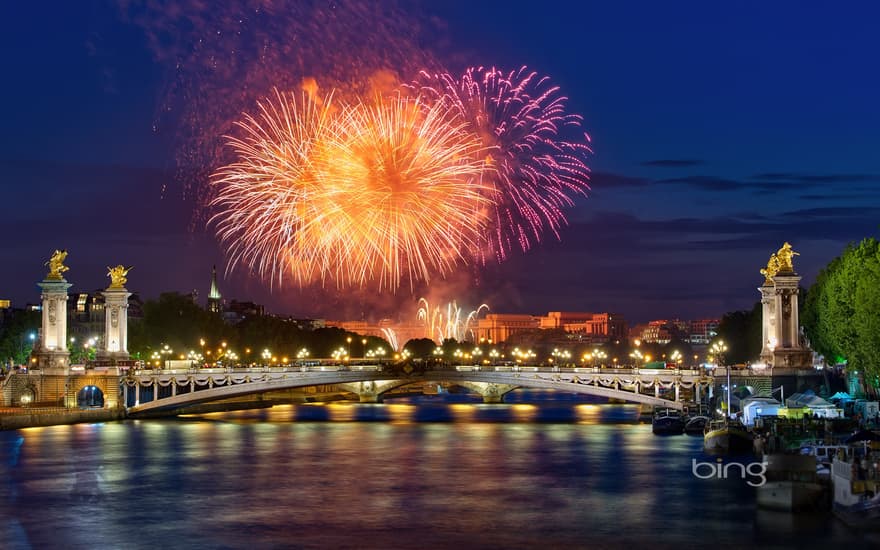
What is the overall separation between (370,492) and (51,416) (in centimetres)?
4117

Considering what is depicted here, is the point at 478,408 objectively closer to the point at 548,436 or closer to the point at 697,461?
the point at 548,436

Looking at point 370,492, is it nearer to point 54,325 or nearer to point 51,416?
point 51,416

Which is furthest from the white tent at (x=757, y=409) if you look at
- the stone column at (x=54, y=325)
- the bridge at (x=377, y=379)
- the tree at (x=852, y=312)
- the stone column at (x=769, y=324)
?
the stone column at (x=54, y=325)

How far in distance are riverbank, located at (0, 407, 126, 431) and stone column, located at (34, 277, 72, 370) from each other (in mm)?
5039

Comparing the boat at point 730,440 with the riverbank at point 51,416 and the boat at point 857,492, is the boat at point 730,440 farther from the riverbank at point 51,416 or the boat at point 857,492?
the riverbank at point 51,416

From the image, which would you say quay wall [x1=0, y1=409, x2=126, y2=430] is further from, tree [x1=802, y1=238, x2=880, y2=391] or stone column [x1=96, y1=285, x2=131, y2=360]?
tree [x1=802, y1=238, x2=880, y2=391]

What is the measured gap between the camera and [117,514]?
174 feet

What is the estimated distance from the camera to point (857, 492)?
45.0m

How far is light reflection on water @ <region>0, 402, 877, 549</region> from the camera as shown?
47688mm

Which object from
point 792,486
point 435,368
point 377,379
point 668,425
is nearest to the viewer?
point 792,486

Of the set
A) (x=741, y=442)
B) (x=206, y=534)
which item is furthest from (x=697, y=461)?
(x=206, y=534)

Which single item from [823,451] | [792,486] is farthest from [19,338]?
[792,486]

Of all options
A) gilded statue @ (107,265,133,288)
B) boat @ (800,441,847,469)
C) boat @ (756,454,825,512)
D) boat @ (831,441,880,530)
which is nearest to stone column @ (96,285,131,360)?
gilded statue @ (107,265,133,288)

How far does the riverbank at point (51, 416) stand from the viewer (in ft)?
296
